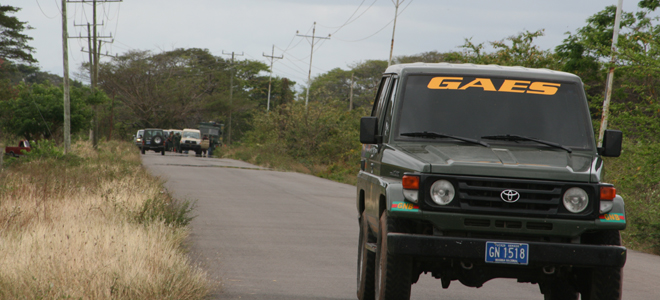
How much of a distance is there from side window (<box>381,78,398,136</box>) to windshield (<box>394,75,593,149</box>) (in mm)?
179

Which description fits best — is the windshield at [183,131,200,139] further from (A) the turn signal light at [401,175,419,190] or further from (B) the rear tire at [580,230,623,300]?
(B) the rear tire at [580,230,623,300]

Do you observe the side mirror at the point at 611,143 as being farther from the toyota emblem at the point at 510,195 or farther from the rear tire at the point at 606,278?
the toyota emblem at the point at 510,195

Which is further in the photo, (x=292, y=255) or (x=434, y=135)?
(x=292, y=255)

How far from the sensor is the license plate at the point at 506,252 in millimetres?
5352

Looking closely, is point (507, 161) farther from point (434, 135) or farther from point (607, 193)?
point (434, 135)

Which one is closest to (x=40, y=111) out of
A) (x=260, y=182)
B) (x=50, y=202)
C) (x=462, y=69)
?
(x=260, y=182)

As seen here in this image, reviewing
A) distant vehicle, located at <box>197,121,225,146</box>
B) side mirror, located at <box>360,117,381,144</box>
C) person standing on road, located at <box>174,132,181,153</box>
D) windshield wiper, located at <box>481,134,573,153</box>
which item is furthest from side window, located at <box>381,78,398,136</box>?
distant vehicle, located at <box>197,121,225,146</box>

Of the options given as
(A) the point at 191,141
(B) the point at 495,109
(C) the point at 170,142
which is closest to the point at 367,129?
(B) the point at 495,109

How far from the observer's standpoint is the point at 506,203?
5.44 meters

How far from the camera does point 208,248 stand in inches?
428

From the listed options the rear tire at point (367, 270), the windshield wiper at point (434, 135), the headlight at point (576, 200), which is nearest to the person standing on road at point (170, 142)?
the rear tire at point (367, 270)

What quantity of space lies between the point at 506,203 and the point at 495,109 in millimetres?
1334

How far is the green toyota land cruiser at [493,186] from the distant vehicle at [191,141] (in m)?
51.7

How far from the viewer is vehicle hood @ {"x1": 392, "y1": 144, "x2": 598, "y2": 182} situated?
5449 mm
